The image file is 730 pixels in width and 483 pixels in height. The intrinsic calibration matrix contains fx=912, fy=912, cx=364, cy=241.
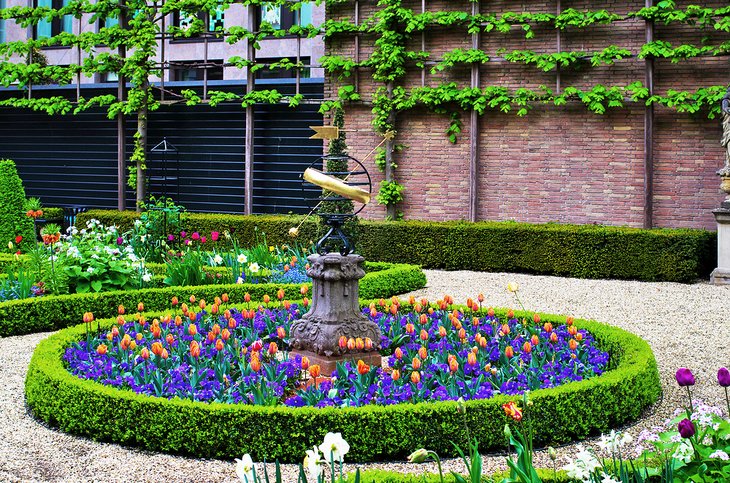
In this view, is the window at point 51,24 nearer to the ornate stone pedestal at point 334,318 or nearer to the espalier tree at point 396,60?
the espalier tree at point 396,60

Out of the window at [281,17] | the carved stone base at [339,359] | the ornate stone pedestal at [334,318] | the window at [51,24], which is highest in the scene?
the window at [51,24]

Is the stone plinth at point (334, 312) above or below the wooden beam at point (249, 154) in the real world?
below

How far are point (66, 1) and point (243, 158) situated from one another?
913 centimetres

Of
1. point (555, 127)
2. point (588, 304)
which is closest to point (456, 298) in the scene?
point (588, 304)

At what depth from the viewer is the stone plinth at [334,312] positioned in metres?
6.61

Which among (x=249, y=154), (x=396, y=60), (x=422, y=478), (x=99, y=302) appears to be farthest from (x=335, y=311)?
(x=249, y=154)

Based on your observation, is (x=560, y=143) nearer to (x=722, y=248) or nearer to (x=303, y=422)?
(x=722, y=248)

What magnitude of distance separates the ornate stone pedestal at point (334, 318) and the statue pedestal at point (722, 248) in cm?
696

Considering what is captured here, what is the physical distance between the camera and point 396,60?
15.3 metres

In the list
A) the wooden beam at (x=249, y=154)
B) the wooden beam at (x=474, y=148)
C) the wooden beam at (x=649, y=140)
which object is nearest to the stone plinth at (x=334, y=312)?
the wooden beam at (x=649, y=140)

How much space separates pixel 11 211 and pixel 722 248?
390 inches

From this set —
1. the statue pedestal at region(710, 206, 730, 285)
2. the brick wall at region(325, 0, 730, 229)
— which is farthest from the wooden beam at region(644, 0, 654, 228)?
the statue pedestal at region(710, 206, 730, 285)

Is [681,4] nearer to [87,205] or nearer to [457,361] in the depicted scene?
[457,361]

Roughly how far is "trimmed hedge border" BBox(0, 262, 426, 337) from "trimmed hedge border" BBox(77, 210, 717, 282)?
246 cm
